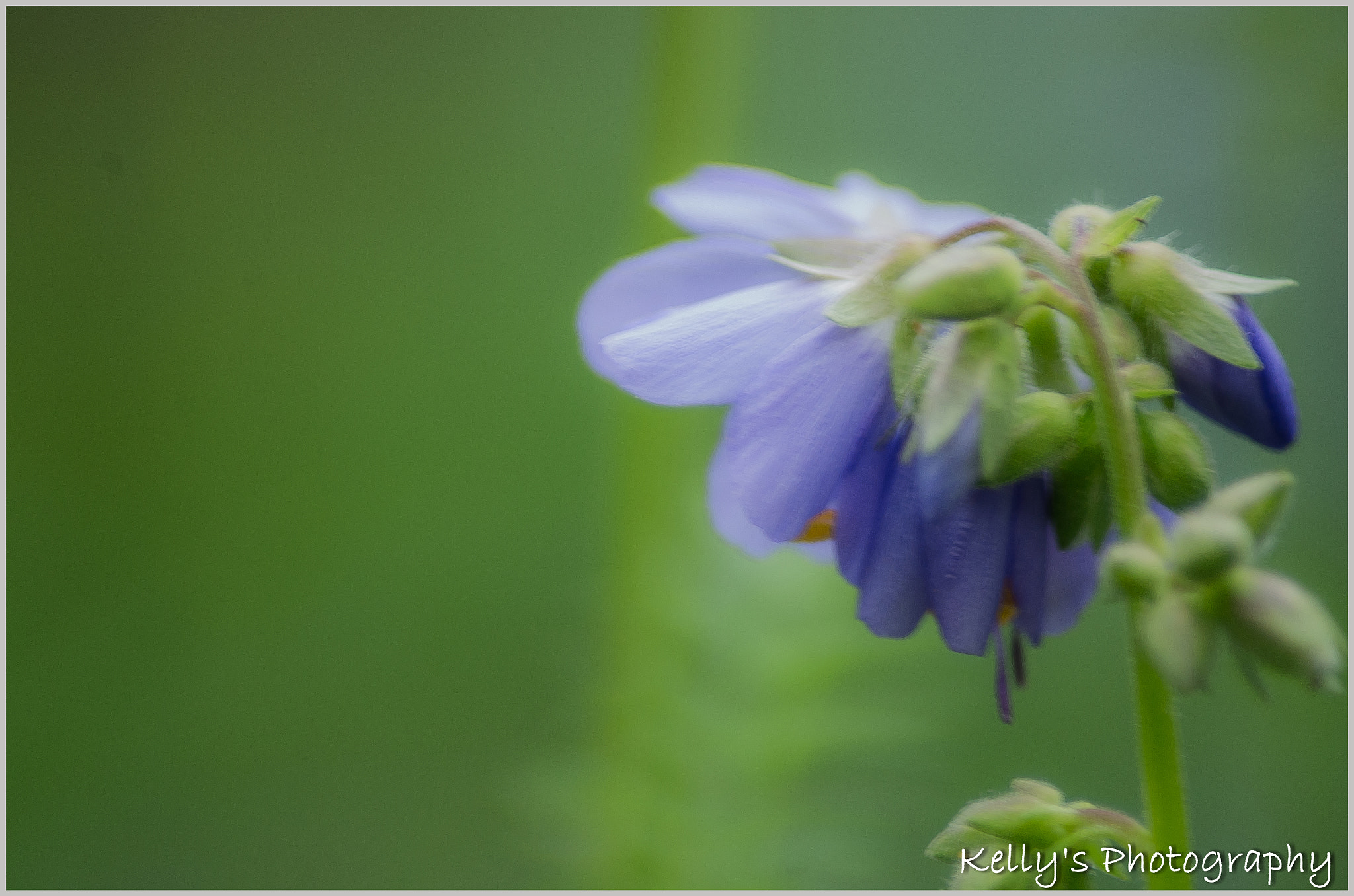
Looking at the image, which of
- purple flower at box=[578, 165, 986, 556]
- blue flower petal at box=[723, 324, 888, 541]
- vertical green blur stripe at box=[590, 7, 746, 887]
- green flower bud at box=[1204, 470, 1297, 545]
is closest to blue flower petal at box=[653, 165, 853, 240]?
purple flower at box=[578, 165, 986, 556]

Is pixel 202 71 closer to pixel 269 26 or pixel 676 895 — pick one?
pixel 269 26

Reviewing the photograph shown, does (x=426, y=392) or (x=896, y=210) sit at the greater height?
(x=896, y=210)

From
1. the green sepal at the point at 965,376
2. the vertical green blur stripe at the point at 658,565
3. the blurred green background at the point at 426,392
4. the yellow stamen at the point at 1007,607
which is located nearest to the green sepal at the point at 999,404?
the green sepal at the point at 965,376

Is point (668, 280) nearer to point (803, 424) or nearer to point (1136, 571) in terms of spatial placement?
point (803, 424)

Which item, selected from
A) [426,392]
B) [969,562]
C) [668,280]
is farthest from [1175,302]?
[426,392]

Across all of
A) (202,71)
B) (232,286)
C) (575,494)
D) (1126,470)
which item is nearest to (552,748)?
(575,494)
